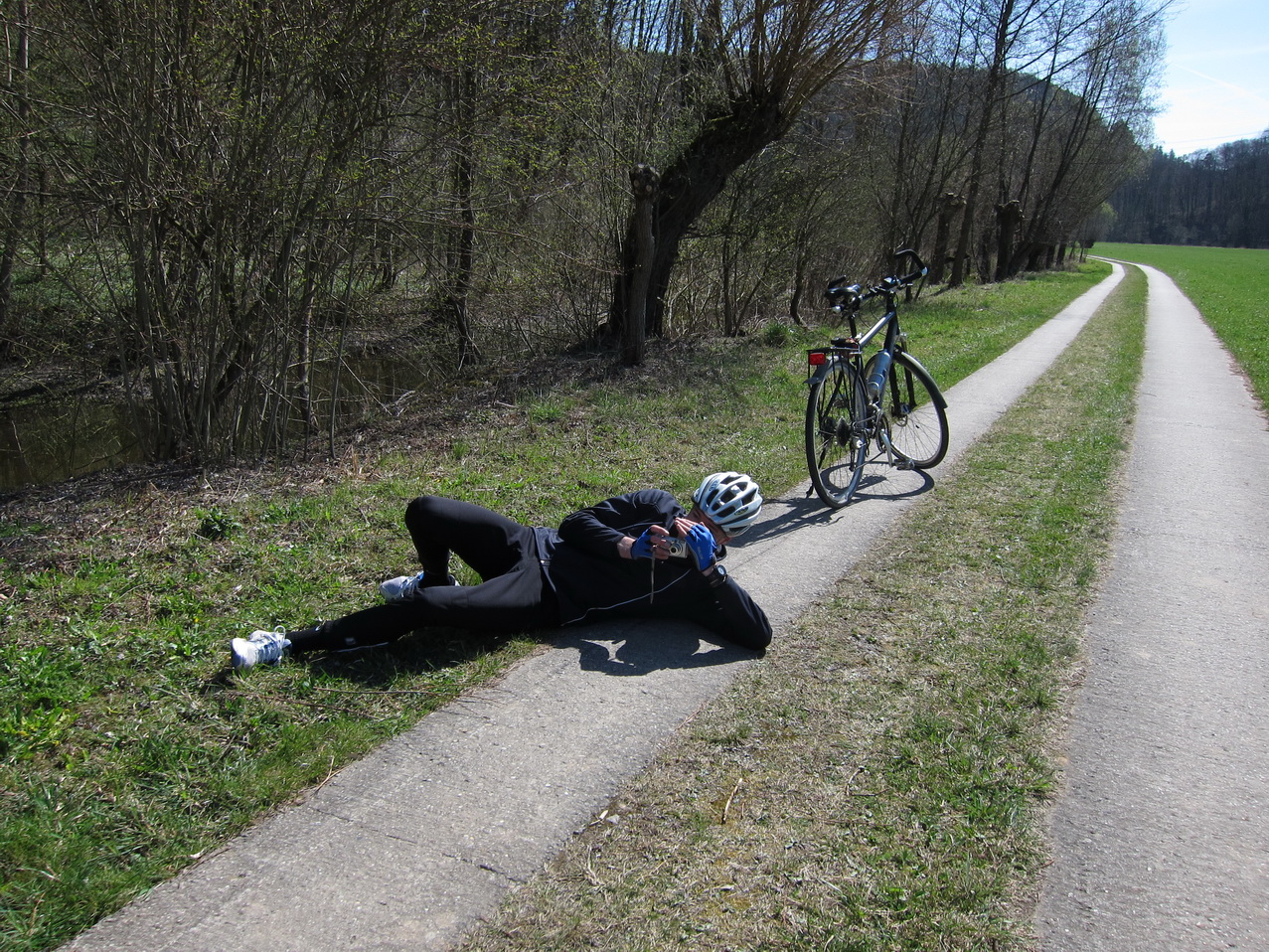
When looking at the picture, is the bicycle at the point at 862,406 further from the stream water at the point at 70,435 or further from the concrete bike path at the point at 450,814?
the stream water at the point at 70,435

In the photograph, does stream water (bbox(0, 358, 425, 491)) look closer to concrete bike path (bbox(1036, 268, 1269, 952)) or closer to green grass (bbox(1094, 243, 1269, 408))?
concrete bike path (bbox(1036, 268, 1269, 952))

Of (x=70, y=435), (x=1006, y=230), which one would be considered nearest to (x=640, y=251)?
(x=70, y=435)

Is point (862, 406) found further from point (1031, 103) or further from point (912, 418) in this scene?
point (1031, 103)

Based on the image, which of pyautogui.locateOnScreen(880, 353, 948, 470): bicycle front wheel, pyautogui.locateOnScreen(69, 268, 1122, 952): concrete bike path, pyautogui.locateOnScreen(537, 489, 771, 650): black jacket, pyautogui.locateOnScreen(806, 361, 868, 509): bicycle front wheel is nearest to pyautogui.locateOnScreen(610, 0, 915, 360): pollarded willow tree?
pyautogui.locateOnScreen(880, 353, 948, 470): bicycle front wheel

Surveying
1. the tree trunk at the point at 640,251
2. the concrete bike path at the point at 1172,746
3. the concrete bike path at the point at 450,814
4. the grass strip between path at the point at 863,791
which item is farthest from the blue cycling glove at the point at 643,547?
the tree trunk at the point at 640,251

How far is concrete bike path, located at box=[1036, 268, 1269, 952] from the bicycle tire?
1420mm

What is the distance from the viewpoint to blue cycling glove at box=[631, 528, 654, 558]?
374cm

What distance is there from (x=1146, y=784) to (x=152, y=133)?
24.3 ft

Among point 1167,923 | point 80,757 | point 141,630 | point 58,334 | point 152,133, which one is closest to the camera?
point 1167,923

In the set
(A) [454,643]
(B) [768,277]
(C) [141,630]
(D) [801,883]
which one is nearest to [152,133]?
(C) [141,630]

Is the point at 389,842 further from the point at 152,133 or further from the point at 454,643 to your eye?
the point at 152,133

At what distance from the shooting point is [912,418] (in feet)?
23.6

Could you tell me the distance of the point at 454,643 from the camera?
12.3 feet

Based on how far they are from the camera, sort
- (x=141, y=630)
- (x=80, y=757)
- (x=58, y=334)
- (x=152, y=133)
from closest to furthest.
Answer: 1. (x=80, y=757)
2. (x=141, y=630)
3. (x=152, y=133)
4. (x=58, y=334)
